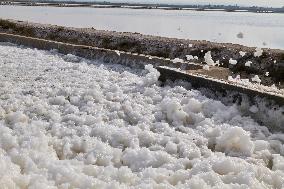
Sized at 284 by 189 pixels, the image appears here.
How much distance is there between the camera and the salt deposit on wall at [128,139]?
4324 mm

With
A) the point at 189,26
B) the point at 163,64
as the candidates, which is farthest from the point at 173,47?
the point at 189,26

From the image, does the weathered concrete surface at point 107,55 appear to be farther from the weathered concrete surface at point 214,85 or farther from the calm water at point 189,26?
the calm water at point 189,26

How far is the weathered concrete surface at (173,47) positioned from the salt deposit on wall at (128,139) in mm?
4131

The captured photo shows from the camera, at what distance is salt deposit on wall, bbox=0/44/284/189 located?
14.2 ft

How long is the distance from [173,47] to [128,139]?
Result: 958 cm

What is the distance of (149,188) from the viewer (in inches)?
162

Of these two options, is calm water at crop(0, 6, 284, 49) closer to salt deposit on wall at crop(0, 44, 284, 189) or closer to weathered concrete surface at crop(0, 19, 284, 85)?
weathered concrete surface at crop(0, 19, 284, 85)

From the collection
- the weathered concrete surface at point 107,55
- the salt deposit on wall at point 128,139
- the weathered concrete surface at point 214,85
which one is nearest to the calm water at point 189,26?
the weathered concrete surface at point 107,55

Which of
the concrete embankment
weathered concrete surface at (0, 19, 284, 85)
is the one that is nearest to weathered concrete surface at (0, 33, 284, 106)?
the concrete embankment

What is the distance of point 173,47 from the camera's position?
14.6m

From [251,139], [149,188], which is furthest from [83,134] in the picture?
[251,139]

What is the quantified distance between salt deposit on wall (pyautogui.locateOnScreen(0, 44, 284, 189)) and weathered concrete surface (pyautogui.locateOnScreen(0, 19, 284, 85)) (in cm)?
413

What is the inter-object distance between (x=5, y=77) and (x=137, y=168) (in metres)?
5.11

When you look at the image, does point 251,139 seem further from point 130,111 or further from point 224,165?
point 130,111
